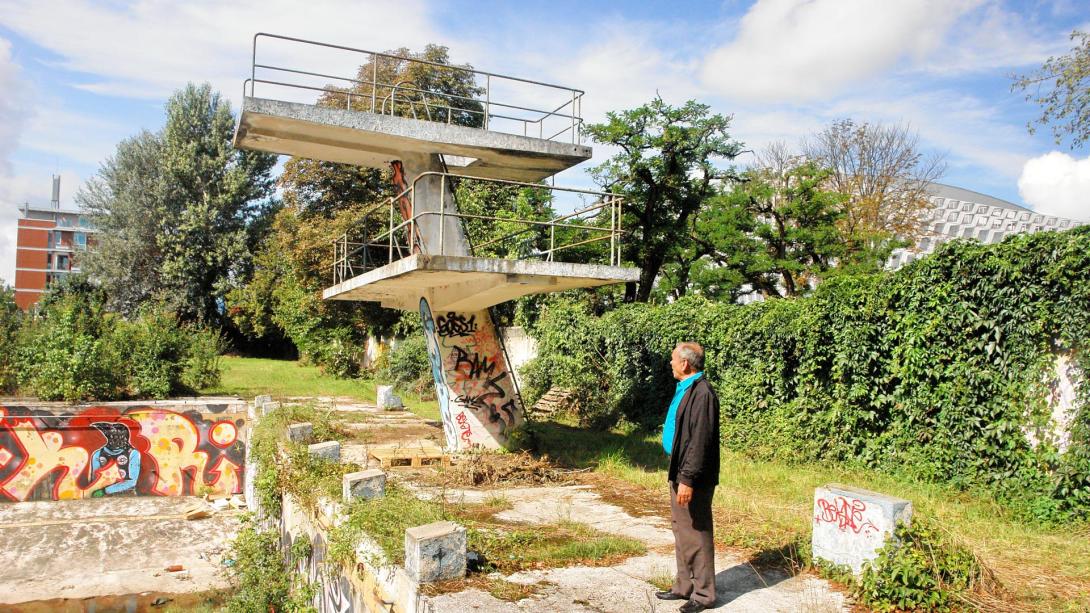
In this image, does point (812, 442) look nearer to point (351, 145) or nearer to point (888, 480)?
point (888, 480)

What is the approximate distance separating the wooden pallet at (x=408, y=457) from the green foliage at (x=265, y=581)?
190 centimetres

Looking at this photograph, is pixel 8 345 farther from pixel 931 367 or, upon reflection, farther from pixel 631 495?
pixel 931 367

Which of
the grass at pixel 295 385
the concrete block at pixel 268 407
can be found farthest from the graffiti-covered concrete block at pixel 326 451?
the grass at pixel 295 385

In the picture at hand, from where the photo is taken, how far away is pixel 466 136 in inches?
442

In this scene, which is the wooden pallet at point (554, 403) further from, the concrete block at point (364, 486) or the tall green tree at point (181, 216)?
the tall green tree at point (181, 216)

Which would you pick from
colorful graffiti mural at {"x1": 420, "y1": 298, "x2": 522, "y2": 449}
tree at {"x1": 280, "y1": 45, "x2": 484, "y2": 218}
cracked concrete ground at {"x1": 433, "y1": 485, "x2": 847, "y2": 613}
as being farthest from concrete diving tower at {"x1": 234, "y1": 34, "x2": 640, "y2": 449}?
tree at {"x1": 280, "y1": 45, "x2": 484, "y2": 218}

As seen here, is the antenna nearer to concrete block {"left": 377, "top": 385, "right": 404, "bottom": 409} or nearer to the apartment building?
the apartment building

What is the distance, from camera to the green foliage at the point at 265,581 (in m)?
8.82

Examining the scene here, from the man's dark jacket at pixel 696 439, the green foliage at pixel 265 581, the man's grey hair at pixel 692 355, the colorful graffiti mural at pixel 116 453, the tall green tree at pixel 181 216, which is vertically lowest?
the green foliage at pixel 265 581

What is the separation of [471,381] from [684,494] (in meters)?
7.30

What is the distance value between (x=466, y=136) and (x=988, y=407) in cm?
799

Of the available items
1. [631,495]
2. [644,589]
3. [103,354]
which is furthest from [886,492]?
[103,354]

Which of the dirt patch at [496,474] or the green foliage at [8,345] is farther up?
the green foliage at [8,345]

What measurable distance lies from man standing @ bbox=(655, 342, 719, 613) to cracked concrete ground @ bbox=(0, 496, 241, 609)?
924 centimetres
